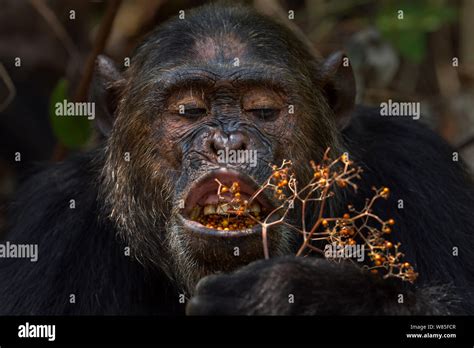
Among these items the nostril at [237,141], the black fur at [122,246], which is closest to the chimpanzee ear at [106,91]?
the black fur at [122,246]

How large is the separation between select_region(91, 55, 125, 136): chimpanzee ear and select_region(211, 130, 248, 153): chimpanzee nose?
5.87 feet

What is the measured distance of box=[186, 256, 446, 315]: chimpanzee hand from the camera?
6738 millimetres

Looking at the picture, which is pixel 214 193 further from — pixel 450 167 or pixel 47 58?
pixel 47 58

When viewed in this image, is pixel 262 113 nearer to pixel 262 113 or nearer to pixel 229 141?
pixel 262 113

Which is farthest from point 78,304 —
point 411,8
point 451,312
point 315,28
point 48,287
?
point 315,28

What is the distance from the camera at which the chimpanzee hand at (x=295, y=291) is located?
674 cm

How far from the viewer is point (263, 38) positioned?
352 inches

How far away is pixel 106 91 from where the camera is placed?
943 centimetres

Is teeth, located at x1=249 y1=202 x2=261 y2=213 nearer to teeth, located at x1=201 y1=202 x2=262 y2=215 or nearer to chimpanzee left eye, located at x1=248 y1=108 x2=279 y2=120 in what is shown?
teeth, located at x1=201 y1=202 x2=262 y2=215

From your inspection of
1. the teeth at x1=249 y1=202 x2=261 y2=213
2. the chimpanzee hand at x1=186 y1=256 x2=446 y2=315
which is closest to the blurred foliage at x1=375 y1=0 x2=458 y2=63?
the teeth at x1=249 y1=202 x2=261 y2=213

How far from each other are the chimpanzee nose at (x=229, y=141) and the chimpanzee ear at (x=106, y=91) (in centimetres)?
179

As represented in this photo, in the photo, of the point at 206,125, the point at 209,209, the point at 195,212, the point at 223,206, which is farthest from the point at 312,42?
the point at 223,206

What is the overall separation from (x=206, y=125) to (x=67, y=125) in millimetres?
3395

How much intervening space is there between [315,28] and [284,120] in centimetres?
Answer: 696
